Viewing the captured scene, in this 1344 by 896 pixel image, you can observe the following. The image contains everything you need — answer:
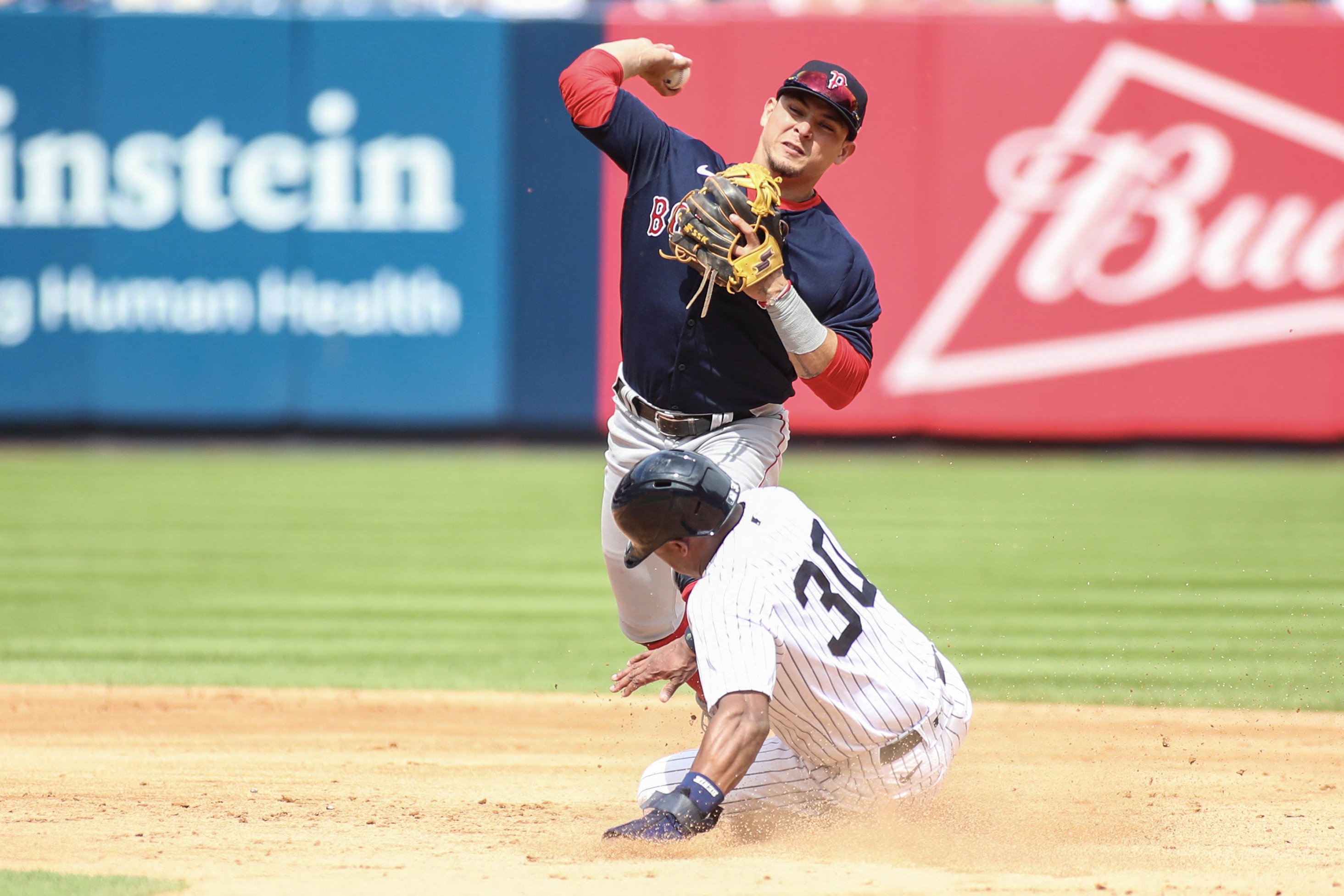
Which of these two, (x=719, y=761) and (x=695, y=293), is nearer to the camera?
(x=719, y=761)

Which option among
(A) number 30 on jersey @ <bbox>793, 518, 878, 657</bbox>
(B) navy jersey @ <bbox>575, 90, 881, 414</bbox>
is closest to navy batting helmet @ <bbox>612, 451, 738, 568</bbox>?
(A) number 30 on jersey @ <bbox>793, 518, 878, 657</bbox>

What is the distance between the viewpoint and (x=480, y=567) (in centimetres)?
852

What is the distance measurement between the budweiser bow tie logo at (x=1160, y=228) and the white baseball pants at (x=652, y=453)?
8.71 meters

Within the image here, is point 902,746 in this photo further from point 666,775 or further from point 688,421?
point 688,421

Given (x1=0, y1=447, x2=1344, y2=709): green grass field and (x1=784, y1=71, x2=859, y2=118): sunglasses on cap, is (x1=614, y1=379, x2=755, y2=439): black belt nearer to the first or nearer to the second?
(x1=784, y1=71, x2=859, y2=118): sunglasses on cap

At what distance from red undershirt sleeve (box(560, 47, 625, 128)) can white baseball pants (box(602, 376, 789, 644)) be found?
2.75 ft

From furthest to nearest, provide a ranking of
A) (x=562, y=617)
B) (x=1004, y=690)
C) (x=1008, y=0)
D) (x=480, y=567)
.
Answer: (x=1008, y=0), (x=480, y=567), (x=562, y=617), (x=1004, y=690)

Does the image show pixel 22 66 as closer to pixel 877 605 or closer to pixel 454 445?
pixel 454 445

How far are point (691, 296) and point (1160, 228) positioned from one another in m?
9.54

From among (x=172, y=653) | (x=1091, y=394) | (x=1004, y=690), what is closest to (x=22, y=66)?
(x=172, y=653)

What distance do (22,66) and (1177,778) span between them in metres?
11.9

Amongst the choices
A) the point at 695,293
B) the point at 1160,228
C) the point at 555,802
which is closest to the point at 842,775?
the point at 555,802

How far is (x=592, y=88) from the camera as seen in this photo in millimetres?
4262

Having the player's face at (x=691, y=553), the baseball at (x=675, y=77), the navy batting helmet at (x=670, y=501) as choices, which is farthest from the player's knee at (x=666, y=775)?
the baseball at (x=675, y=77)
